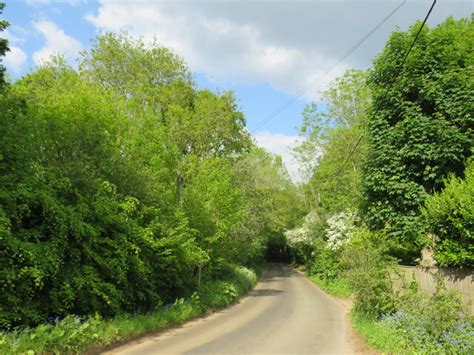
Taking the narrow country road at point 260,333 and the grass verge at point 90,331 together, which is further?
the narrow country road at point 260,333

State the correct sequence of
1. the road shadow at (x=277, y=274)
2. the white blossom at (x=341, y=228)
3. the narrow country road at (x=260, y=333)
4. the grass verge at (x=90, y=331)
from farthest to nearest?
the road shadow at (x=277, y=274) → the white blossom at (x=341, y=228) → the narrow country road at (x=260, y=333) → the grass verge at (x=90, y=331)

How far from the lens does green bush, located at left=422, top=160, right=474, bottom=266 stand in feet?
28.7

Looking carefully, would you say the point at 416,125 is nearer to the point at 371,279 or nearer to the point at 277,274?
the point at 371,279

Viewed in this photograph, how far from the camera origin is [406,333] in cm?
871

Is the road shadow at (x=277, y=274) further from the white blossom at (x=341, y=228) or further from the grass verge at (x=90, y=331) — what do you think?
the grass verge at (x=90, y=331)

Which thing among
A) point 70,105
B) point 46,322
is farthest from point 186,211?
point 46,322

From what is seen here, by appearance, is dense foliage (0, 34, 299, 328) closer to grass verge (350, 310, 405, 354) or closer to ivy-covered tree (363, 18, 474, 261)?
grass verge (350, 310, 405, 354)

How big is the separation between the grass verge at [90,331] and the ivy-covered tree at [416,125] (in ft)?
26.2

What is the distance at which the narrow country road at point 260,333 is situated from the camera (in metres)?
10.0

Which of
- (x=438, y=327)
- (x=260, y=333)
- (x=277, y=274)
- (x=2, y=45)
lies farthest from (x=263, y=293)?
(x=2, y=45)

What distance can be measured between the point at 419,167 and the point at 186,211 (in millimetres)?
10098

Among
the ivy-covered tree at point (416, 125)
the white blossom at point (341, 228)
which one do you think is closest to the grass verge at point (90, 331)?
the ivy-covered tree at point (416, 125)

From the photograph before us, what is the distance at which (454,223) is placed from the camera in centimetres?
895

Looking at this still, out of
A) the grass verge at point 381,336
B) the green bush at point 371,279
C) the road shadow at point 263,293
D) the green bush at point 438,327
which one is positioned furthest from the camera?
the road shadow at point 263,293
